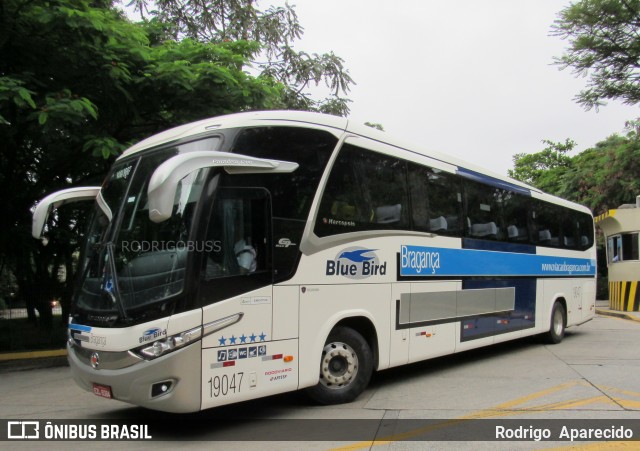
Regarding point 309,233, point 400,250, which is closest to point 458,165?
point 400,250

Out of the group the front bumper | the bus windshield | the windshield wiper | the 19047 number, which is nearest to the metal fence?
the bus windshield

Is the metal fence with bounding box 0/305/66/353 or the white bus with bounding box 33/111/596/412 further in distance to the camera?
the metal fence with bounding box 0/305/66/353

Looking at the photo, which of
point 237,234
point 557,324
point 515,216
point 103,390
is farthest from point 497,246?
point 103,390

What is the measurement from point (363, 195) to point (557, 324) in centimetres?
746

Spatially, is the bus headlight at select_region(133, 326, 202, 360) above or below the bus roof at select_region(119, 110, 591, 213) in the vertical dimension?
below

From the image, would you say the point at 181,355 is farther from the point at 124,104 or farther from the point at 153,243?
the point at 124,104

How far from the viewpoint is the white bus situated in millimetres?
5125

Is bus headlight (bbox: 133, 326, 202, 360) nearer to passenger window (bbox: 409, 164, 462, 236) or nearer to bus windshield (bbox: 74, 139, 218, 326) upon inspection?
bus windshield (bbox: 74, 139, 218, 326)

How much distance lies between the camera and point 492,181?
10070mm

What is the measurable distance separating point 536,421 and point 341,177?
3517 millimetres

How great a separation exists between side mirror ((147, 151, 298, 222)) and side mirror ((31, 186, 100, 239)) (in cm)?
206

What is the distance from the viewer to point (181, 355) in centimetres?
503

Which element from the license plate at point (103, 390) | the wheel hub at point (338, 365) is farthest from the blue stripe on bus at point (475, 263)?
the license plate at point (103, 390)

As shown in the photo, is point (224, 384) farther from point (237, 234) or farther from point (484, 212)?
point (484, 212)
